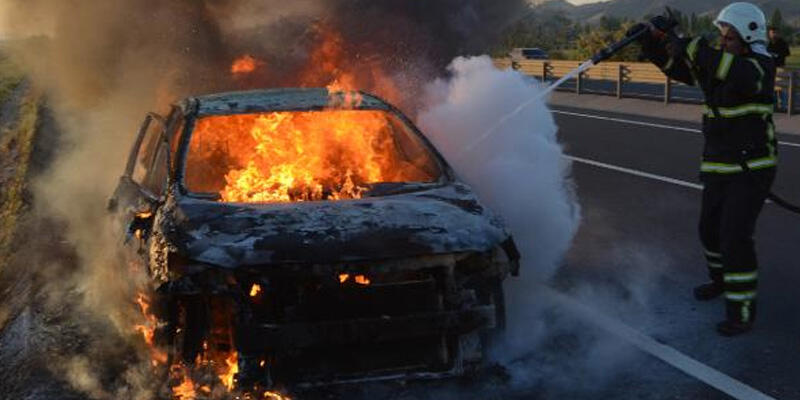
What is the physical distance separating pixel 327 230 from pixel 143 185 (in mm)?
1920

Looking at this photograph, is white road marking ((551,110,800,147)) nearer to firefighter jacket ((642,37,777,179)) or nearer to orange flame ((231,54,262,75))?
orange flame ((231,54,262,75))

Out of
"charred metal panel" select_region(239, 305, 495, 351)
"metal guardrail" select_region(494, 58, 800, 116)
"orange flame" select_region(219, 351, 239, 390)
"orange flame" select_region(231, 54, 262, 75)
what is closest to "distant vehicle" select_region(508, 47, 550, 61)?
"metal guardrail" select_region(494, 58, 800, 116)

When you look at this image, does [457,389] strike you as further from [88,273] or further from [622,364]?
[88,273]

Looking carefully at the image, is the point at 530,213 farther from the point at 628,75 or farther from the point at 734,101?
the point at 628,75

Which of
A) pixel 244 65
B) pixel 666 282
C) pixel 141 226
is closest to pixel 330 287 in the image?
pixel 141 226

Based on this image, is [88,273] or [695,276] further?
[88,273]

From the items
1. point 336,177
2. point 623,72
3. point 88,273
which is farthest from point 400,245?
point 623,72

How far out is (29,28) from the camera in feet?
36.9

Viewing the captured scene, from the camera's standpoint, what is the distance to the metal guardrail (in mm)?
16078

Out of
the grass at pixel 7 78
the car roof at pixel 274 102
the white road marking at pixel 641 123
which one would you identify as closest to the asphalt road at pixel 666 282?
the white road marking at pixel 641 123

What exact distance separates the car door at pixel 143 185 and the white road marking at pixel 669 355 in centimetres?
271

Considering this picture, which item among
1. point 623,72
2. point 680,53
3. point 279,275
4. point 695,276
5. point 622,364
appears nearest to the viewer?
point 279,275

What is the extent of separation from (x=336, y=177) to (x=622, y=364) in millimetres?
2042

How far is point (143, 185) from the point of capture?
221 inches
